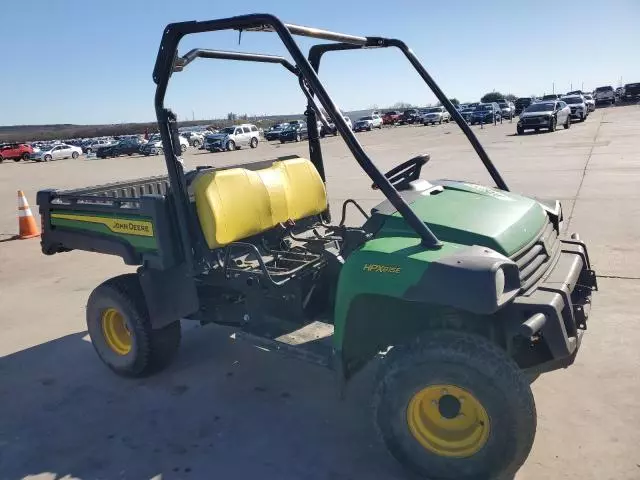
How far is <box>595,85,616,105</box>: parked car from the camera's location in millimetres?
56469

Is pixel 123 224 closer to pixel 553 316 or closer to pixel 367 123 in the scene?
pixel 553 316

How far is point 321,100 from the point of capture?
3.03m

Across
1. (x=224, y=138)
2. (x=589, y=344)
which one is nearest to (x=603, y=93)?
(x=224, y=138)

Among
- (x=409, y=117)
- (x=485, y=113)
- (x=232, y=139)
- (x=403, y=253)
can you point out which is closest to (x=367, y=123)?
(x=409, y=117)

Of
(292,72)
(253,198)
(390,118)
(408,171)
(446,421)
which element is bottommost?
(446,421)

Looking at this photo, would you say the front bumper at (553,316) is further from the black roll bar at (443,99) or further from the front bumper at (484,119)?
the front bumper at (484,119)

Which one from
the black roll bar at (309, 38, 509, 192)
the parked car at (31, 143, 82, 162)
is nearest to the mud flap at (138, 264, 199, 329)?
the black roll bar at (309, 38, 509, 192)

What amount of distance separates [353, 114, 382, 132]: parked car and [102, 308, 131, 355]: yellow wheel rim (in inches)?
1809

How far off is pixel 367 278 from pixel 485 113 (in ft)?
139

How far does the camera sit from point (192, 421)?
12.2 ft

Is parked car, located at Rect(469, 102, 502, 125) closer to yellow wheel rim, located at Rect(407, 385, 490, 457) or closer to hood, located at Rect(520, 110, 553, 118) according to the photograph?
hood, located at Rect(520, 110, 553, 118)

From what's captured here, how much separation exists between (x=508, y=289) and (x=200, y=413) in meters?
2.29

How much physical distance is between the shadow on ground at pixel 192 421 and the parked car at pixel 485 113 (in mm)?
40186

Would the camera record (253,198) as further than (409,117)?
No
